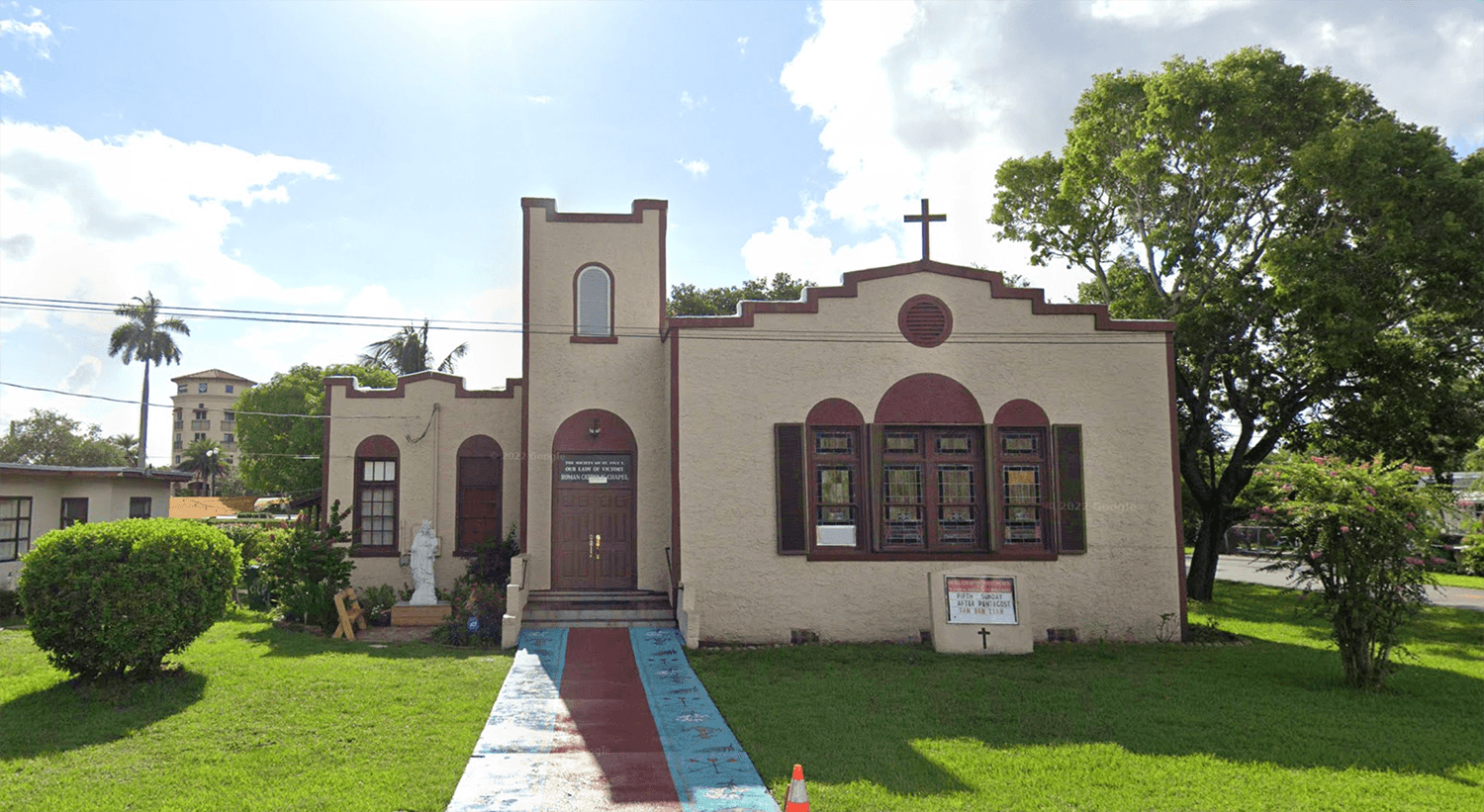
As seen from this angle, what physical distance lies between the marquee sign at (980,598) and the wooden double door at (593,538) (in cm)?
591

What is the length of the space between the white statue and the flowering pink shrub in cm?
1342

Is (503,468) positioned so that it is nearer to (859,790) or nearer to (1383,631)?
(859,790)

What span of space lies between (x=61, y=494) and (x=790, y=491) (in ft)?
54.2

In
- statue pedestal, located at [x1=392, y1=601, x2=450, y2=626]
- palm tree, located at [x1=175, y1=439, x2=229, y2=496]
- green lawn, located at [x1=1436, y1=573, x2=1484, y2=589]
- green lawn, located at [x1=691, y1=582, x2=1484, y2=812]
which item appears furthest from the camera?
palm tree, located at [x1=175, y1=439, x2=229, y2=496]

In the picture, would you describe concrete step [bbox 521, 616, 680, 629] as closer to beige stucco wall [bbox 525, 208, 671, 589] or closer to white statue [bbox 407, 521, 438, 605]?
beige stucco wall [bbox 525, 208, 671, 589]

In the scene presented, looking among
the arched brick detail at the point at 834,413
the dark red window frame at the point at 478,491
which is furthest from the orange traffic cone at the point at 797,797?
the dark red window frame at the point at 478,491

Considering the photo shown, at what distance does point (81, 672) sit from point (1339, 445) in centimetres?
2362

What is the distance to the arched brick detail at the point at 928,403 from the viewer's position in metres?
14.8

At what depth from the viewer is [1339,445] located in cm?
2042

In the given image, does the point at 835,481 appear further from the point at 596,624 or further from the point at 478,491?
the point at 478,491

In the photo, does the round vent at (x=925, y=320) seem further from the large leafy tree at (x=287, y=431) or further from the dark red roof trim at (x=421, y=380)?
the large leafy tree at (x=287, y=431)

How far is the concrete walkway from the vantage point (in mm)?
7309

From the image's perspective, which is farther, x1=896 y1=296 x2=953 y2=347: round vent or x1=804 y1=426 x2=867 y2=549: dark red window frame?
x1=896 y1=296 x2=953 y2=347: round vent

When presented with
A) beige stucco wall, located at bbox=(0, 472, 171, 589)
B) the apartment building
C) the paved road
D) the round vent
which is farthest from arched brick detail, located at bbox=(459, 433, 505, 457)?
the apartment building
